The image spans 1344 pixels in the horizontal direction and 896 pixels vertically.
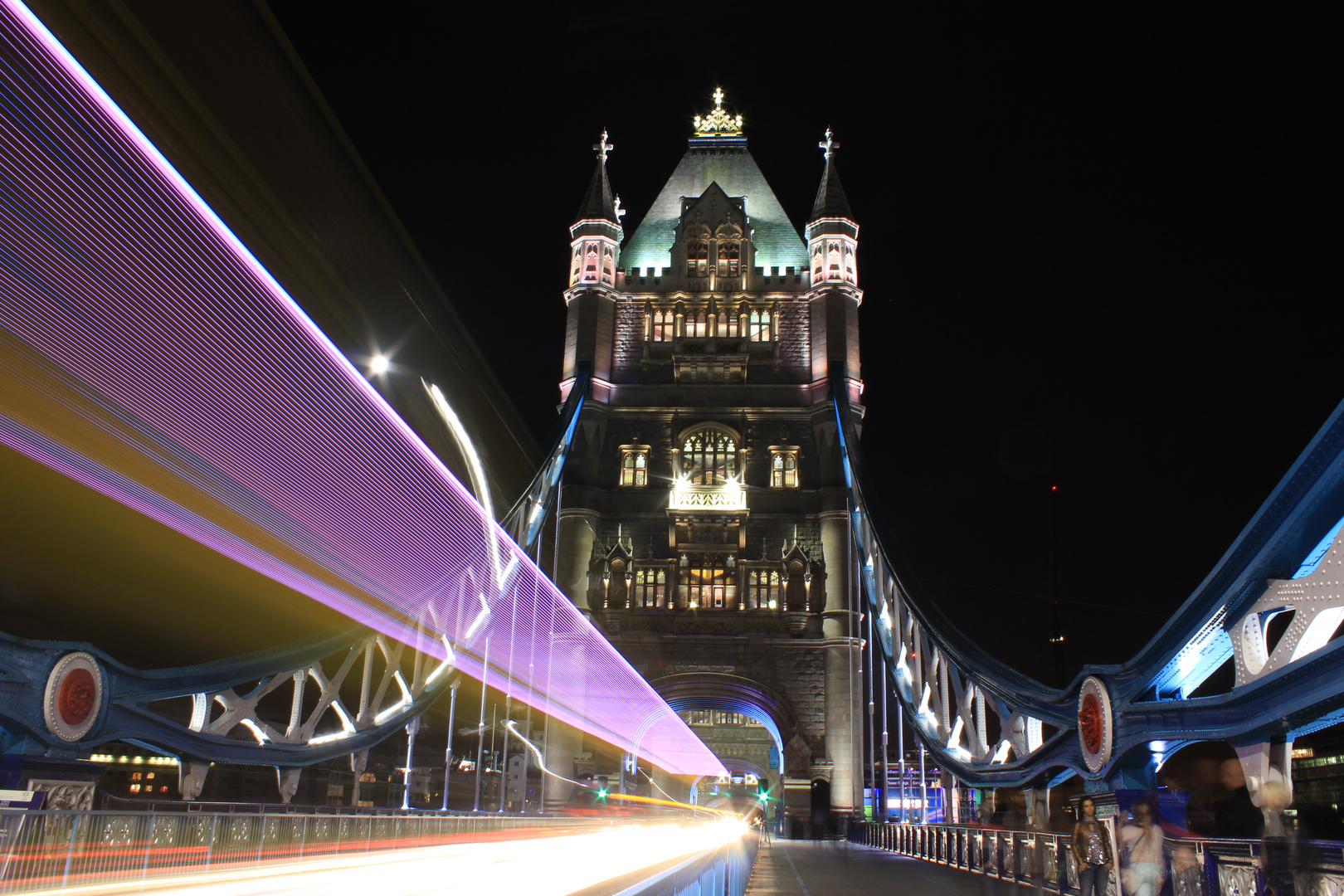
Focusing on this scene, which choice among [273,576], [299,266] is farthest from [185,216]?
[299,266]

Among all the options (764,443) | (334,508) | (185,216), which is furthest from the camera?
(764,443)

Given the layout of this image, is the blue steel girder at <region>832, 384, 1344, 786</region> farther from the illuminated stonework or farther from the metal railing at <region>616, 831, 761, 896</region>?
the illuminated stonework

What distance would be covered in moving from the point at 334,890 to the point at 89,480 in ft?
73.4

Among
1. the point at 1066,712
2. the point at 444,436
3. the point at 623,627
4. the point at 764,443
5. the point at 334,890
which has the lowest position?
the point at 334,890

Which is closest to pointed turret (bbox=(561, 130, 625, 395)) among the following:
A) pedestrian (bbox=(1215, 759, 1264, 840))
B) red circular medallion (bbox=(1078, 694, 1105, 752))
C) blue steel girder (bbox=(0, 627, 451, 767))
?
blue steel girder (bbox=(0, 627, 451, 767))

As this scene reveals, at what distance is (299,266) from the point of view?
116 ft

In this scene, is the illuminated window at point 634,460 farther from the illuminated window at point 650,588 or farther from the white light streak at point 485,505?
the white light streak at point 485,505

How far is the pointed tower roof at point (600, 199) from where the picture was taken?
41.6m

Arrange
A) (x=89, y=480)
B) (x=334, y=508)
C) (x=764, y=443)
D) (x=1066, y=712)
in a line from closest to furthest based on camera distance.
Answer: (x=1066, y=712)
(x=334, y=508)
(x=89, y=480)
(x=764, y=443)

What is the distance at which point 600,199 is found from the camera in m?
42.2

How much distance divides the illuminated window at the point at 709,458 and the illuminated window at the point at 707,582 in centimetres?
292

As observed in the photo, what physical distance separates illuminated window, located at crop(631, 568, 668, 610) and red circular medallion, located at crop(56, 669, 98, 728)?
2121cm

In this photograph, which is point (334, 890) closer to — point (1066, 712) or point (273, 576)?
point (1066, 712)

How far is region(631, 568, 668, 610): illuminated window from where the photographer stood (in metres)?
34.4
